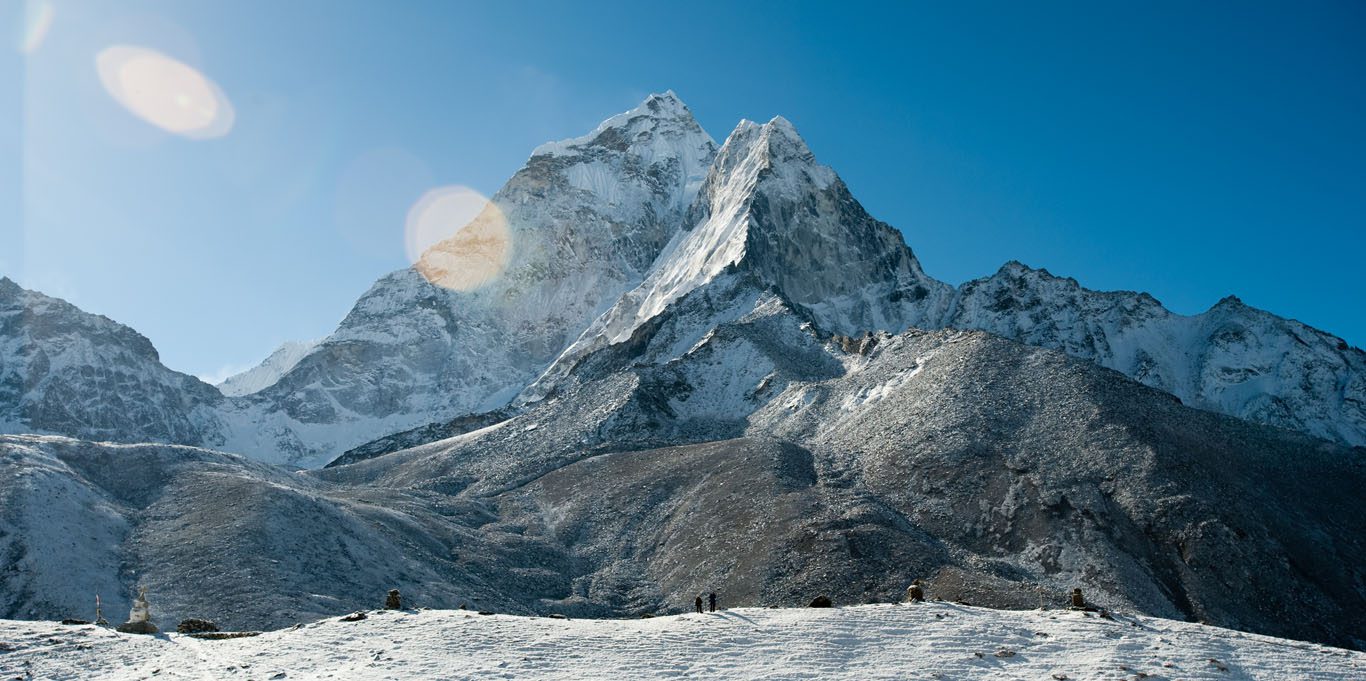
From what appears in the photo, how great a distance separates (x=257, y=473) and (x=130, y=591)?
33821 mm

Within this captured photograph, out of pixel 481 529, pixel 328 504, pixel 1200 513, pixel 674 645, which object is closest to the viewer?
pixel 674 645

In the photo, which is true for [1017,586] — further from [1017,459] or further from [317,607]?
[317,607]

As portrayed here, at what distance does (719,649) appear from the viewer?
85.5 feet

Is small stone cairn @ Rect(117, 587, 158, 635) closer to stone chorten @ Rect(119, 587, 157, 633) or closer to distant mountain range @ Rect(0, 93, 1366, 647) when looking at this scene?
stone chorten @ Rect(119, 587, 157, 633)

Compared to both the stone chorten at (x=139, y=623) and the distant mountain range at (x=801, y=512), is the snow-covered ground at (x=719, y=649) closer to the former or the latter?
the stone chorten at (x=139, y=623)

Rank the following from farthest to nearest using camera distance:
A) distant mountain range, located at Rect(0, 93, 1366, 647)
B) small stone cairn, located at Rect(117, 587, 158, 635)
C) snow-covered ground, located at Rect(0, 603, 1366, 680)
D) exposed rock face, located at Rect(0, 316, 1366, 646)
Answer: exposed rock face, located at Rect(0, 316, 1366, 646), distant mountain range, located at Rect(0, 93, 1366, 647), small stone cairn, located at Rect(117, 587, 158, 635), snow-covered ground, located at Rect(0, 603, 1366, 680)

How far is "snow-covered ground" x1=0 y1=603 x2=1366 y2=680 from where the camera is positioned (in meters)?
24.3

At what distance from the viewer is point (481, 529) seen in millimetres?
86312

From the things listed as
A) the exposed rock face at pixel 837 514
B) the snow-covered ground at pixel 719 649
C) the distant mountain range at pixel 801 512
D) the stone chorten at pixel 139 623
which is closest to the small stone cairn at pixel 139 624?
the stone chorten at pixel 139 623

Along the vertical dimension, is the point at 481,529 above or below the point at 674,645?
above

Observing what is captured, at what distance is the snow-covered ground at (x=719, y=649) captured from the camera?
2434 cm

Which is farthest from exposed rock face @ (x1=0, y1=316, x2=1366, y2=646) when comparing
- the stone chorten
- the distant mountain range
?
the stone chorten

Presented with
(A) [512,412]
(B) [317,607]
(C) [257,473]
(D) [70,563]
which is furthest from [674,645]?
(A) [512,412]

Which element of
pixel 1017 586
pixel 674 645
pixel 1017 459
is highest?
pixel 1017 459
